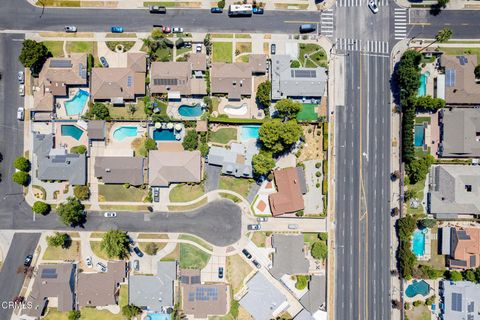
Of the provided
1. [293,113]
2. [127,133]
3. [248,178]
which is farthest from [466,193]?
[127,133]

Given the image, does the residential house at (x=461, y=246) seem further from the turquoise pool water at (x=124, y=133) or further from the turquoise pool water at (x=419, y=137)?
the turquoise pool water at (x=124, y=133)

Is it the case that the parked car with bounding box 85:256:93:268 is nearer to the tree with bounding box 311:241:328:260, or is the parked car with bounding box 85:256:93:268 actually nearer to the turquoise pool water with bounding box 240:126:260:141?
the turquoise pool water with bounding box 240:126:260:141

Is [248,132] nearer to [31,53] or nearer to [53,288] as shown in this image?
[31,53]

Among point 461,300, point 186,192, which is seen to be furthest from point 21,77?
point 461,300

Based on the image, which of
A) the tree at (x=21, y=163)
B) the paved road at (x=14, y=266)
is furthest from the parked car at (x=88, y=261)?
the tree at (x=21, y=163)

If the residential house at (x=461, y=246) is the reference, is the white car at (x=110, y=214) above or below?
above

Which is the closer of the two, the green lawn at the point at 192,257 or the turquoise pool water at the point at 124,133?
the green lawn at the point at 192,257

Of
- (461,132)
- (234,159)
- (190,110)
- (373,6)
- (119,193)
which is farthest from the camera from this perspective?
(190,110)
